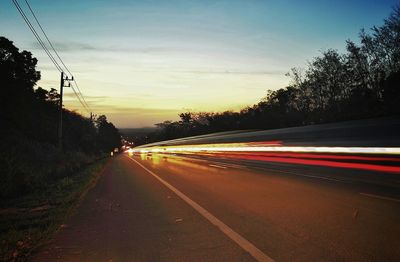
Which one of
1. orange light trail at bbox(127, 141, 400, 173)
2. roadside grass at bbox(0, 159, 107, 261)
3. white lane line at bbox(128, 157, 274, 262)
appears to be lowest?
roadside grass at bbox(0, 159, 107, 261)

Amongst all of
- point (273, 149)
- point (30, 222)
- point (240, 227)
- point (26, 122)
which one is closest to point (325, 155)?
point (273, 149)

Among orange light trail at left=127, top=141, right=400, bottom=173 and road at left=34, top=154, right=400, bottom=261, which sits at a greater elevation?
orange light trail at left=127, top=141, right=400, bottom=173

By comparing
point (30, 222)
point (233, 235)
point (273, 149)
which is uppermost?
point (273, 149)

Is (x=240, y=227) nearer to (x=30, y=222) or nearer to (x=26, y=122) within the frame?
(x=30, y=222)

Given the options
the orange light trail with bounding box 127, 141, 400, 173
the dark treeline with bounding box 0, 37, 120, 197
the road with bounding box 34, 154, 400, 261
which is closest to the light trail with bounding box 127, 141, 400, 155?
the orange light trail with bounding box 127, 141, 400, 173

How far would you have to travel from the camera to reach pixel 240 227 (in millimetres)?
8500

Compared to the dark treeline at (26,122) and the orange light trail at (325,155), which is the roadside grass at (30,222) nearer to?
the orange light trail at (325,155)

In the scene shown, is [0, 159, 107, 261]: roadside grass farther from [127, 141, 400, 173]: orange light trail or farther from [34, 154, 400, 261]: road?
[127, 141, 400, 173]: orange light trail

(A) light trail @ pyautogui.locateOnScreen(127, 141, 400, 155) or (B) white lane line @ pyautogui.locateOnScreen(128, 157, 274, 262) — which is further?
(A) light trail @ pyautogui.locateOnScreen(127, 141, 400, 155)

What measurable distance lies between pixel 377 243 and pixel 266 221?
2.58 meters

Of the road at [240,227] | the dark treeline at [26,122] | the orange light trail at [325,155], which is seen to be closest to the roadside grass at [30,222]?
the road at [240,227]

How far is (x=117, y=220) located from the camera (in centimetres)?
1028

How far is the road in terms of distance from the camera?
6.66 m

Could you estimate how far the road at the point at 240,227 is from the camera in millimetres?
6656
